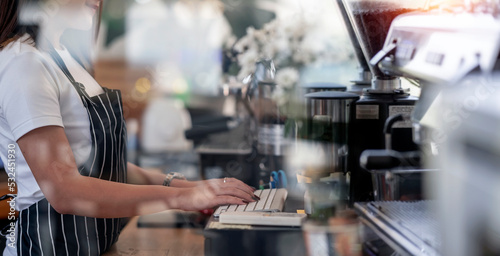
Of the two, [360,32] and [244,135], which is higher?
[360,32]

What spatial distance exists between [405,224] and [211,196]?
34cm

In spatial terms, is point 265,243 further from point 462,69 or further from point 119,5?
point 119,5

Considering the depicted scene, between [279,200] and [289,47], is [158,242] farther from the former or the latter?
[289,47]

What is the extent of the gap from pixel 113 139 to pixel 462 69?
67 cm

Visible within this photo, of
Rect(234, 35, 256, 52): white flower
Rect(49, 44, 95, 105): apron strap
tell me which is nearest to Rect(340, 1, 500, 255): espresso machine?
Rect(49, 44, 95, 105): apron strap

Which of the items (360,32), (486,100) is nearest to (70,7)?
(360,32)

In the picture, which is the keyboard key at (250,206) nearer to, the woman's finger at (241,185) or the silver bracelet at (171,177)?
the woman's finger at (241,185)

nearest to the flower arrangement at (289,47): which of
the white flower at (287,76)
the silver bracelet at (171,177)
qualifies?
the white flower at (287,76)

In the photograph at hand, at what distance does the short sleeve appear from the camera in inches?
35.8

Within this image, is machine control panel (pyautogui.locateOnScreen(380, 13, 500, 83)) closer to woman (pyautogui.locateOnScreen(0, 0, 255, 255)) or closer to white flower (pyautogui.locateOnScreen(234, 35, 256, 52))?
woman (pyautogui.locateOnScreen(0, 0, 255, 255))

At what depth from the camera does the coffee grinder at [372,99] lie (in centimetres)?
113

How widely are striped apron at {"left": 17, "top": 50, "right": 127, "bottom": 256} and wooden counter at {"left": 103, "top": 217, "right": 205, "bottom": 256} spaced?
5cm

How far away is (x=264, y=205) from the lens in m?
0.99

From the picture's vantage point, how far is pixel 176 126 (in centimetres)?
146
